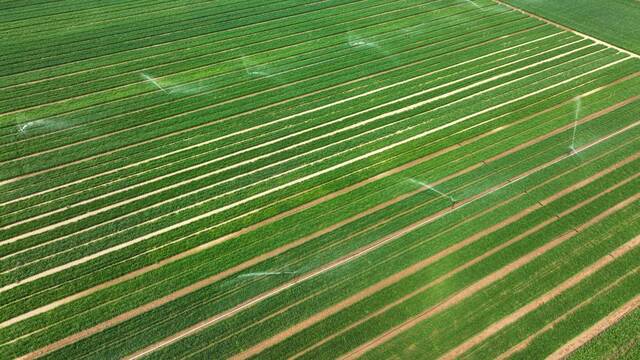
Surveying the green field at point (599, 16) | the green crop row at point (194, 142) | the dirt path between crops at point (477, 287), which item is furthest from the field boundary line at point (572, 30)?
the dirt path between crops at point (477, 287)

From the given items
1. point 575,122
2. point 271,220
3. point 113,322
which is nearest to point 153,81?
point 271,220

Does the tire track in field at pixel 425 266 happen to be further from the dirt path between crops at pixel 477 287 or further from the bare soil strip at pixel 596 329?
the bare soil strip at pixel 596 329

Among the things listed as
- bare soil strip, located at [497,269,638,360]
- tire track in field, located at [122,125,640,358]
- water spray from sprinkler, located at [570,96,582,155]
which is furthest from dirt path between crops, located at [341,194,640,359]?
water spray from sprinkler, located at [570,96,582,155]

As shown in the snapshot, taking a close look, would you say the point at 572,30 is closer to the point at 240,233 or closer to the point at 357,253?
the point at 357,253

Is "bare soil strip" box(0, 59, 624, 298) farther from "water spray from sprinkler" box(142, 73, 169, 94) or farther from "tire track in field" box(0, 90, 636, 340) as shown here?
"water spray from sprinkler" box(142, 73, 169, 94)

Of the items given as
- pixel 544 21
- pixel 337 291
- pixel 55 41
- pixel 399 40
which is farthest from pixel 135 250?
pixel 544 21

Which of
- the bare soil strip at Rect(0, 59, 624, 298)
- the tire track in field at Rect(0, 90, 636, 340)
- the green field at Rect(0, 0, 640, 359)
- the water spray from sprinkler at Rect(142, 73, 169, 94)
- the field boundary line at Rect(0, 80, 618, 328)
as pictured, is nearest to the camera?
the green field at Rect(0, 0, 640, 359)
